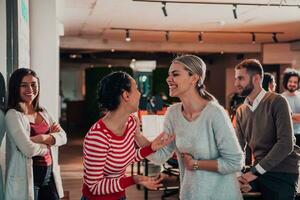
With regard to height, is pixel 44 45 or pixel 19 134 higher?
pixel 44 45

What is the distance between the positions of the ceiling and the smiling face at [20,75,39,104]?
4025 millimetres

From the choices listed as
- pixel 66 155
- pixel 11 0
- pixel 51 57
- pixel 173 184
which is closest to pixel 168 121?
pixel 11 0

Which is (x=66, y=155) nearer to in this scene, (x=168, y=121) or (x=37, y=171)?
(x=37, y=171)

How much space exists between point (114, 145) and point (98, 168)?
0.44 feet

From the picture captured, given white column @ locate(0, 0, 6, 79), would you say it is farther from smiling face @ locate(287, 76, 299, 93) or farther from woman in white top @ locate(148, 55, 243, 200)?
smiling face @ locate(287, 76, 299, 93)

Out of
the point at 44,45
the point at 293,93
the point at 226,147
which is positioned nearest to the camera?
the point at 226,147

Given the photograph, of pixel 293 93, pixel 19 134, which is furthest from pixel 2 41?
pixel 293 93

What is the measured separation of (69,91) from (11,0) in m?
17.4

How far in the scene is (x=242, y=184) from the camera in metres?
2.50

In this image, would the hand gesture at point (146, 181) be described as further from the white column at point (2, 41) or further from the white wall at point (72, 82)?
the white wall at point (72, 82)

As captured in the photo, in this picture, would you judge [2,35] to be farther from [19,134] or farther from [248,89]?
[248,89]

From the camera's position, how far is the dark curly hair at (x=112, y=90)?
6.60 ft

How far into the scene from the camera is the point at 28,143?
108 inches

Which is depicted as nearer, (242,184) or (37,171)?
(242,184)
